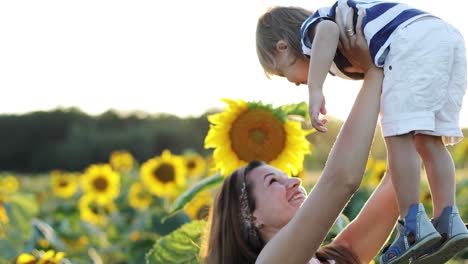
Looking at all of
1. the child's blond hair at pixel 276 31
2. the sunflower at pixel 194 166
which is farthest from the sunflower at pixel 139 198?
the child's blond hair at pixel 276 31

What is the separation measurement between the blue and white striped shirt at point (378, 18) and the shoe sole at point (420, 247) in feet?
1.17

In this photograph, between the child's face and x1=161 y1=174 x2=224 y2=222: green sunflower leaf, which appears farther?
x1=161 y1=174 x2=224 y2=222: green sunflower leaf

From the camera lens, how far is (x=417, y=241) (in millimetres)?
2109

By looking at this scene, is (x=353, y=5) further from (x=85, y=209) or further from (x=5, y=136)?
(x=5, y=136)

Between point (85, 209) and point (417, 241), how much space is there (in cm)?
561

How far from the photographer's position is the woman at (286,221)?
91.6 inches

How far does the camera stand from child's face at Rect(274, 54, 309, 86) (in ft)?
8.10

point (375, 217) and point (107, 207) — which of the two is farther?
point (107, 207)

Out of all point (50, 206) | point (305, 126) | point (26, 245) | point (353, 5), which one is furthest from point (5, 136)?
point (353, 5)

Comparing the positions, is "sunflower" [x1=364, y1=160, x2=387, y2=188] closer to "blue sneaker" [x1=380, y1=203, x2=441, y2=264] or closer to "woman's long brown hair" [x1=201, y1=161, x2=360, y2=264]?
"woman's long brown hair" [x1=201, y1=161, x2=360, y2=264]

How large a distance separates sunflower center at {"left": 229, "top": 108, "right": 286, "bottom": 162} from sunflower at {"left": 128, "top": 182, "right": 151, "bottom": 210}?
3.93m

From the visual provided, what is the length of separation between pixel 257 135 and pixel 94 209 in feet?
14.6

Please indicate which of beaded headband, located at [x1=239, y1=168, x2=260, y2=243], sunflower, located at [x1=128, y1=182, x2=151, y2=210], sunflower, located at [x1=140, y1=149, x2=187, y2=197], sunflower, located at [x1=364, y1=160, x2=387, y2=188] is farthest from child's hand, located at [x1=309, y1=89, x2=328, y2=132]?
sunflower, located at [x1=128, y1=182, x2=151, y2=210]

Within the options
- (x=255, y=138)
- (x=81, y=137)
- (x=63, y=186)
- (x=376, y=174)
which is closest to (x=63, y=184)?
(x=63, y=186)
